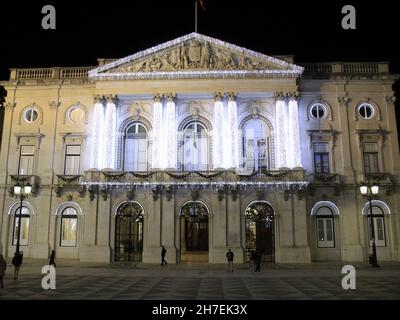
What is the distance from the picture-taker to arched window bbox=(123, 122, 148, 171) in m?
36.7

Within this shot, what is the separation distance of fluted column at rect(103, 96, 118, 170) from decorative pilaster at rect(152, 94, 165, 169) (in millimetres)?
3522

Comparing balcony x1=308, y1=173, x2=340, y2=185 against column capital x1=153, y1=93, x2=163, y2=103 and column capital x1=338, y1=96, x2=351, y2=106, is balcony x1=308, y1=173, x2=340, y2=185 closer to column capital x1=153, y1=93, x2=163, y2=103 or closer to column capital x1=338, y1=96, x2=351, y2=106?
column capital x1=338, y1=96, x2=351, y2=106

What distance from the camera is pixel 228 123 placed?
35.7m

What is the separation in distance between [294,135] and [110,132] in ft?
51.4

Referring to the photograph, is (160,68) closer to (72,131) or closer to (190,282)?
(72,131)

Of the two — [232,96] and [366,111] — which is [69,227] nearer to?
[232,96]

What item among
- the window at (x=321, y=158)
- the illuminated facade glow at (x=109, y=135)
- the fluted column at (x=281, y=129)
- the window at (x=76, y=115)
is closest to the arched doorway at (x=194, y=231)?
the illuminated facade glow at (x=109, y=135)

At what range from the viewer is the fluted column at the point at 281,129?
3506 centimetres

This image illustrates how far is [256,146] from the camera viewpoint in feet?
120

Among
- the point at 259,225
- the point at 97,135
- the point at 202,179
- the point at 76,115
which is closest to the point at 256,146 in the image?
the point at 202,179

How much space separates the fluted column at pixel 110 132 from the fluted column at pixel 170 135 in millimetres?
4478

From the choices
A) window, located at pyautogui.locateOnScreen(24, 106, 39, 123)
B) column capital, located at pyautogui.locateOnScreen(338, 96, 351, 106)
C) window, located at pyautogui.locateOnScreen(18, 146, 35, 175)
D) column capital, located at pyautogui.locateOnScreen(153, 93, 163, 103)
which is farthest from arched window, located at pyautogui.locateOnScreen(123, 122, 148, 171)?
column capital, located at pyautogui.locateOnScreen(338, 96, 351, 106)

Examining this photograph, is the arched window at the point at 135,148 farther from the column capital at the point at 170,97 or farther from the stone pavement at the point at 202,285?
the stone pavement at the point at 202,285
